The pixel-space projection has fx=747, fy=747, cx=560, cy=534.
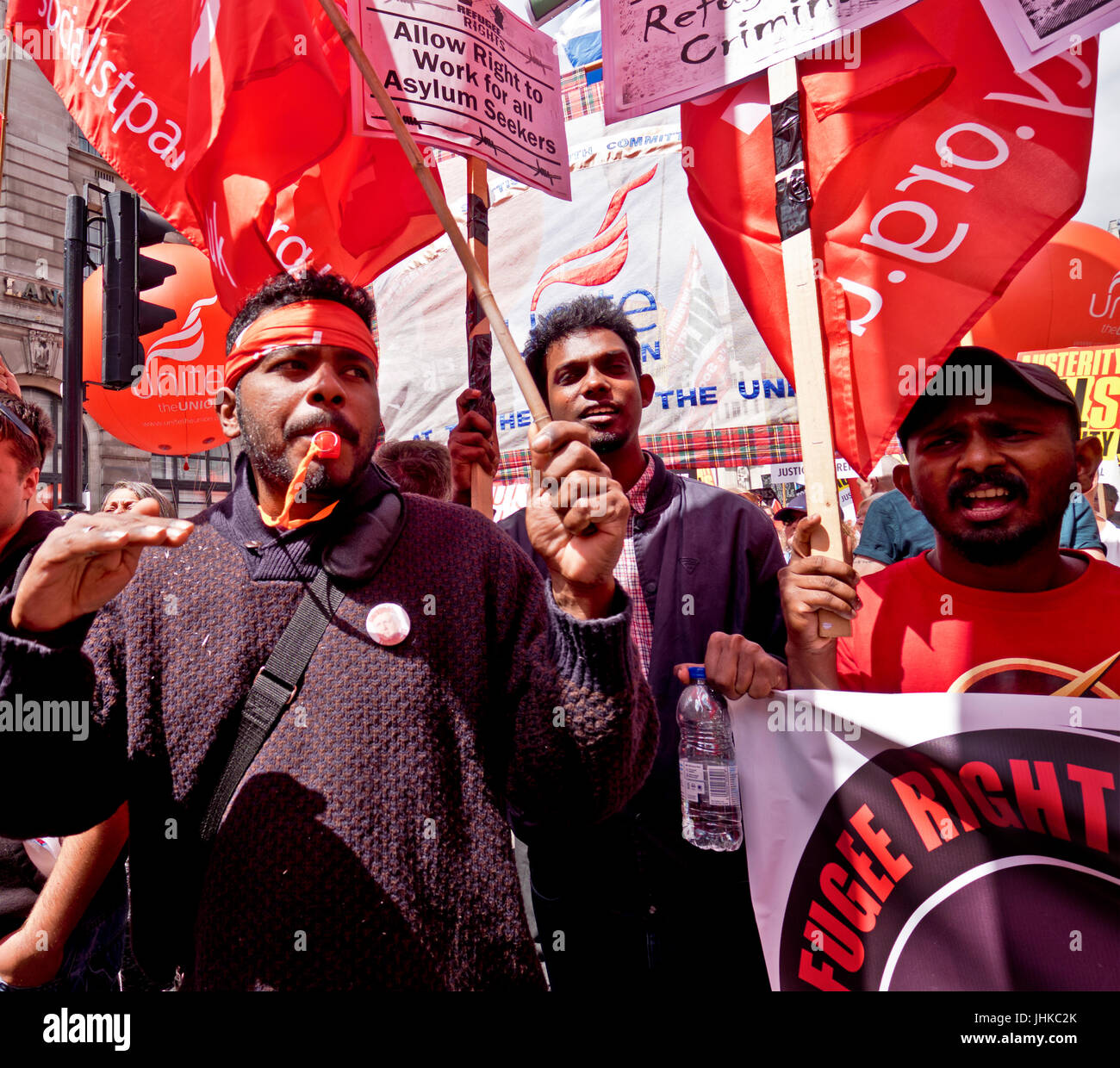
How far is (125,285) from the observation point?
13.0ft

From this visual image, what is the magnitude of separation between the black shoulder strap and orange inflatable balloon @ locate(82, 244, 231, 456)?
483 cm

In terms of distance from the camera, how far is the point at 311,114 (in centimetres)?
296

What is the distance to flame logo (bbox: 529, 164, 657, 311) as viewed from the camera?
4906 mm

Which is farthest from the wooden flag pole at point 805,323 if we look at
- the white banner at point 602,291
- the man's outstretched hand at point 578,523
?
the white banner at point 602,291

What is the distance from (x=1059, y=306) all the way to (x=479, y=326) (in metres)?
5.70

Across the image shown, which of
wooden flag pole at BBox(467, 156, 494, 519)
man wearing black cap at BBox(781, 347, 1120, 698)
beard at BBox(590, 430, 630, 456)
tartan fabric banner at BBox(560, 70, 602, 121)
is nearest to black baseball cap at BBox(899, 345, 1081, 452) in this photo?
man wearing black cap at BBox(781, 347, 1120, 698)

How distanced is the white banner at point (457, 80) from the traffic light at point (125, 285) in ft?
6.52

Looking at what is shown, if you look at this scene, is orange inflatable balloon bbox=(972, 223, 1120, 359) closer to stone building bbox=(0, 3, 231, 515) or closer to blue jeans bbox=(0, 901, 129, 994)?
blue jeans bbox=(0, 901, 129, 994)

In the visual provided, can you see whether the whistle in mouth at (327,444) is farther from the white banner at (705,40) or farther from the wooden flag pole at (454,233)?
the white banner at (705,40)

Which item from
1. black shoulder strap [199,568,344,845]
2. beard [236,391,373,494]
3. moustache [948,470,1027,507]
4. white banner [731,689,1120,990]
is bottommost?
white banner [731,689,1120,990]

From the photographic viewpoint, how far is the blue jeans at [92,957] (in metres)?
2.07

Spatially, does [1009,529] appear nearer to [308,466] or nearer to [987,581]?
[987,581]

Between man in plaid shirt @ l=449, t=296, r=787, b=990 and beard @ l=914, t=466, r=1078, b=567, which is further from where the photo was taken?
man in plaid shirt @ l=449, t=296, r=787, b=990

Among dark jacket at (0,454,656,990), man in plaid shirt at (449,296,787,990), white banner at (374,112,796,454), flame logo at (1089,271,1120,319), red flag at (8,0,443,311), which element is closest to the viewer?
dark jacket at (0,454,656,990)
